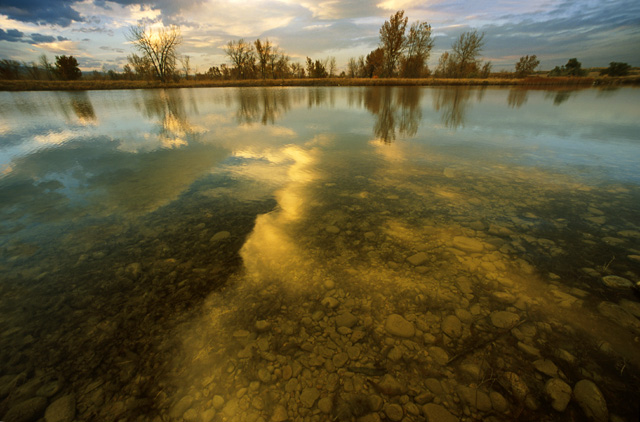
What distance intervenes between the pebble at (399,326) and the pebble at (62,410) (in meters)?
2.33

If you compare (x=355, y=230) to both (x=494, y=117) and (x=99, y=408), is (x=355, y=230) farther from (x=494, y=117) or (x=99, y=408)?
(x=494, y=117)

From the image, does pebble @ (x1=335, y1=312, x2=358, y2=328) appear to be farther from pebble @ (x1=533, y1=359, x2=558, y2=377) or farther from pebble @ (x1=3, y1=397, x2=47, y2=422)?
pebble @ (x1=3, y1=397, x2=47, y2=422)

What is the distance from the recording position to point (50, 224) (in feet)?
11.5

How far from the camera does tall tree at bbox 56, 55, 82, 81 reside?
164ft

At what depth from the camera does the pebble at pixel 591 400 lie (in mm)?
1503

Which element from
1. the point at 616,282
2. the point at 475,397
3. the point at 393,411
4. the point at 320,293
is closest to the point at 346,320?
the point at 320,293

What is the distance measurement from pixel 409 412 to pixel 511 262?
2.22m

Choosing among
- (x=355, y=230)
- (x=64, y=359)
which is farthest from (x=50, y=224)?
(x=355, y=230)

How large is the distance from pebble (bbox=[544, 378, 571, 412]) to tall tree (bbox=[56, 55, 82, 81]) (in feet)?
265

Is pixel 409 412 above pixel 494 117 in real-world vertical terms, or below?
below

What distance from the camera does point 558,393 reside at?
1614 millimetres

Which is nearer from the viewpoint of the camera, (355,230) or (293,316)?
(293,316)

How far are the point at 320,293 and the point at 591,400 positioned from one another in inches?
81.4

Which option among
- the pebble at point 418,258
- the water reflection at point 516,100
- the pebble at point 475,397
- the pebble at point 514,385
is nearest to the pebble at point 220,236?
the pebble at point 418,258
